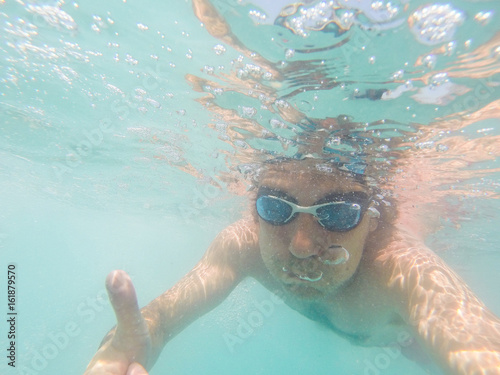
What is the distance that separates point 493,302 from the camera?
185ft

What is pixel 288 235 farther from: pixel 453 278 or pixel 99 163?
pixel 99 163

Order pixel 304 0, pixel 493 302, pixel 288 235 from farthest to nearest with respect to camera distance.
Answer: pixel 493 302
pixel 288 235
pixel 304 0

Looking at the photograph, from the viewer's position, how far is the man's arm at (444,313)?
267 cm

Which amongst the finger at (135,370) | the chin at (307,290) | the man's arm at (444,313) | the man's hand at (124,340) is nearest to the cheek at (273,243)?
the chin at (307,290)

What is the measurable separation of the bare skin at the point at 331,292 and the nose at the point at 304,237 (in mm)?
15

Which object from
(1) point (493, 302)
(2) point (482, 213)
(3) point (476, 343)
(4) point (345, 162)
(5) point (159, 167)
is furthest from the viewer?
(1) point (493, 302)

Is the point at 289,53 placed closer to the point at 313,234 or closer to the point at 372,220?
the point at 313,234

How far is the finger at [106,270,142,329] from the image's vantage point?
2.53 meters

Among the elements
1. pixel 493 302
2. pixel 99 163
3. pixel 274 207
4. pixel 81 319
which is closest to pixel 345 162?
pixel 274 207

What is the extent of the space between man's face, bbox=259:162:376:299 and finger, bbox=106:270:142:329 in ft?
7.50

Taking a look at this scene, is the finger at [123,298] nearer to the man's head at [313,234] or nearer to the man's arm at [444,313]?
the man's head at [313,234]

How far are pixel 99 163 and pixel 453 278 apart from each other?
61.2 ft

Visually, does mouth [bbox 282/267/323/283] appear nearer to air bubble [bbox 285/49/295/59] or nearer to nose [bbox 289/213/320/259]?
nose [bbox 289/213/320/259]

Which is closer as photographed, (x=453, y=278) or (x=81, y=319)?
(x=453, y=278)
